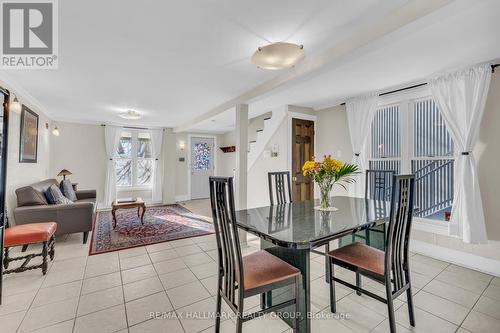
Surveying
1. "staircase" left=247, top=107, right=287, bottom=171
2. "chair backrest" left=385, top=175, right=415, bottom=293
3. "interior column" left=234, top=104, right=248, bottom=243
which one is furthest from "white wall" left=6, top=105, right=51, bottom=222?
"chair backrest" left=385, top=175, right=415, bottom=293

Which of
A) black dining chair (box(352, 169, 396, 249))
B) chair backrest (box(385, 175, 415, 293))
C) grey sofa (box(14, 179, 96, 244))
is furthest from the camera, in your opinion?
grey sofa (box(14, 179, 96, 244))

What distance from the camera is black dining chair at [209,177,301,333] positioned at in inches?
53.4

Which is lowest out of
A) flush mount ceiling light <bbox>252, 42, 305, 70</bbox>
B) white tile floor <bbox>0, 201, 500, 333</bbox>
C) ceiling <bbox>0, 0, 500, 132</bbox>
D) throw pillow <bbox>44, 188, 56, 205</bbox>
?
white tile floor <bbox>0, 201, 500, 333</bbox>

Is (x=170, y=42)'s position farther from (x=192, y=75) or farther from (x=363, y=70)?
(x=363, y=70)

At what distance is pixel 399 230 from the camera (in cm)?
166

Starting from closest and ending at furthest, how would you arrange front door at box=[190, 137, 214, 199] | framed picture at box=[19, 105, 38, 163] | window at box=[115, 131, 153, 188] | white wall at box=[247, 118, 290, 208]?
framed picture at box=[19, 105, 38, 163], white wall at box=[247, 118, 290, 208], window at box=[115, 131, 153, 188], front door at box=[190, 137, 214, 199]

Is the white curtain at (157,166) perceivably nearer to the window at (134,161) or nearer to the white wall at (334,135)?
the window at (134,161)

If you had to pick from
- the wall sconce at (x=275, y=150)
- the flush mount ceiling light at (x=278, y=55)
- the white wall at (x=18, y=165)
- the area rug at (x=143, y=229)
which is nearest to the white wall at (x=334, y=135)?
the wall sconce at (x=275, y=150)

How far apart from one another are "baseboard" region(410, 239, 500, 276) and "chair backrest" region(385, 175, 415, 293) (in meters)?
1.67

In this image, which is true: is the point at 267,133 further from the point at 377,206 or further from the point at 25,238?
the point at 25,238

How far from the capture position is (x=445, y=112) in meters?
2.81

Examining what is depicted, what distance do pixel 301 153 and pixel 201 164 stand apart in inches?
170

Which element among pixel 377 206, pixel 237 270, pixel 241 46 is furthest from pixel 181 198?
pixel 237 270

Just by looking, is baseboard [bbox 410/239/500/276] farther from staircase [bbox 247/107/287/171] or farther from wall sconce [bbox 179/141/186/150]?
wall sconce [bbox 179/141/186/150]
